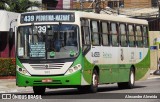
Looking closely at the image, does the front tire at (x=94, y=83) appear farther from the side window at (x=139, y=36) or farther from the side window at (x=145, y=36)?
the side window at (x=145, y=36)

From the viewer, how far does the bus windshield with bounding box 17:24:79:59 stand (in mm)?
21703

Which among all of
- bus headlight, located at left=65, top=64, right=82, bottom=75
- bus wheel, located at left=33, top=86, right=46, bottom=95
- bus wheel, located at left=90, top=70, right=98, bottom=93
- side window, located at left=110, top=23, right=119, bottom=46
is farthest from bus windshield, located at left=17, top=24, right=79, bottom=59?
side window, located at left=110, top=23, right=119, bottom=46

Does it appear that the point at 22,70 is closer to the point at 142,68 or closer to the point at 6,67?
the point at 142,68

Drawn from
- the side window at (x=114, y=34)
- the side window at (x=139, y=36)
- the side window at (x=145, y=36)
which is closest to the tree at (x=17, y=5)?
the side window at (x=145, y=36)

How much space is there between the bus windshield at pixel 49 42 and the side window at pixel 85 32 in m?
0.50

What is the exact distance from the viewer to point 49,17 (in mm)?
22172

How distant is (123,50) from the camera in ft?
87.6

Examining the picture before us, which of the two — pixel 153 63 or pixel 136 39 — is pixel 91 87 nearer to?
pixel 136 39

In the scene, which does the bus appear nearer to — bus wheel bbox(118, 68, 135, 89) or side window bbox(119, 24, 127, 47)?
side window bbox(119, 24, 127, 47)

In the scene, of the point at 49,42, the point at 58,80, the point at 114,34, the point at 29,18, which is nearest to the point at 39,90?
the point at 58,80

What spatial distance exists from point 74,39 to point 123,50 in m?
5.39

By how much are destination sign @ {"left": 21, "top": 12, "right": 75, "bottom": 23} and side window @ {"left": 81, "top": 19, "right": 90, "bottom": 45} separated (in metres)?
0.61

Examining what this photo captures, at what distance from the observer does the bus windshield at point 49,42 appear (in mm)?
21703

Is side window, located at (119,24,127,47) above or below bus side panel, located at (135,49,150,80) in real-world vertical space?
above
